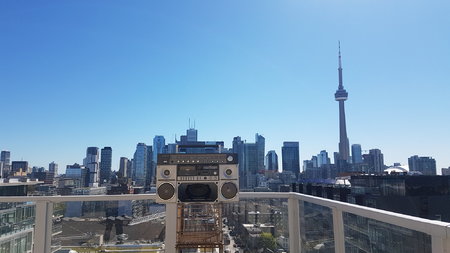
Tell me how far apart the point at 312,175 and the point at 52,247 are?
54353 mm

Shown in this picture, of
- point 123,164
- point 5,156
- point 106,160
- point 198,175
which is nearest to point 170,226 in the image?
point 198,175

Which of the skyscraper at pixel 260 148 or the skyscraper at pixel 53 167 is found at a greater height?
the skyscraper at pixel 260 148

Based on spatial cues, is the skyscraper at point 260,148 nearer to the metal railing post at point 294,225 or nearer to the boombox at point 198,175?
the metal railing post at point 294,225

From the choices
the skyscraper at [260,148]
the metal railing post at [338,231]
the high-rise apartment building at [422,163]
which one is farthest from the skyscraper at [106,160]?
the metal railing post at [338,231]

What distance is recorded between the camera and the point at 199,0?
257 inches

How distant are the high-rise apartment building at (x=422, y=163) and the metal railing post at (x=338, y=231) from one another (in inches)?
2327

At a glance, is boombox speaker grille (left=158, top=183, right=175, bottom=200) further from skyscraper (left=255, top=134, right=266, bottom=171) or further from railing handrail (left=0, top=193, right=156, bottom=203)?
skyscraper (left=255, top=134, right=266, bottom=171)

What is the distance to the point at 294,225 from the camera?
2715mm

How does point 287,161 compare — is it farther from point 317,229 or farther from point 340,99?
point 317,229

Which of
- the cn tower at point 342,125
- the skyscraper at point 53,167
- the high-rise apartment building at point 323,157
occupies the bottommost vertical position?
the skyscraper at point 53,167

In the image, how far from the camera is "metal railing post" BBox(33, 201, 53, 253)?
2504 millimetres

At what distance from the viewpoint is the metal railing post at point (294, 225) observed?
2687mm

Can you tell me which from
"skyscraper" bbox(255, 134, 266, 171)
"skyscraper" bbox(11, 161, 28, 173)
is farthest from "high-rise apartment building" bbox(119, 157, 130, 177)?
"skyscraper" bbox(255, 134, 266, 171)

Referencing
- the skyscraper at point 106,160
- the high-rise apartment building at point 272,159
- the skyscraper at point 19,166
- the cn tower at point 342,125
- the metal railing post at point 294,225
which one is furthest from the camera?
the cn tower at point 342,125
